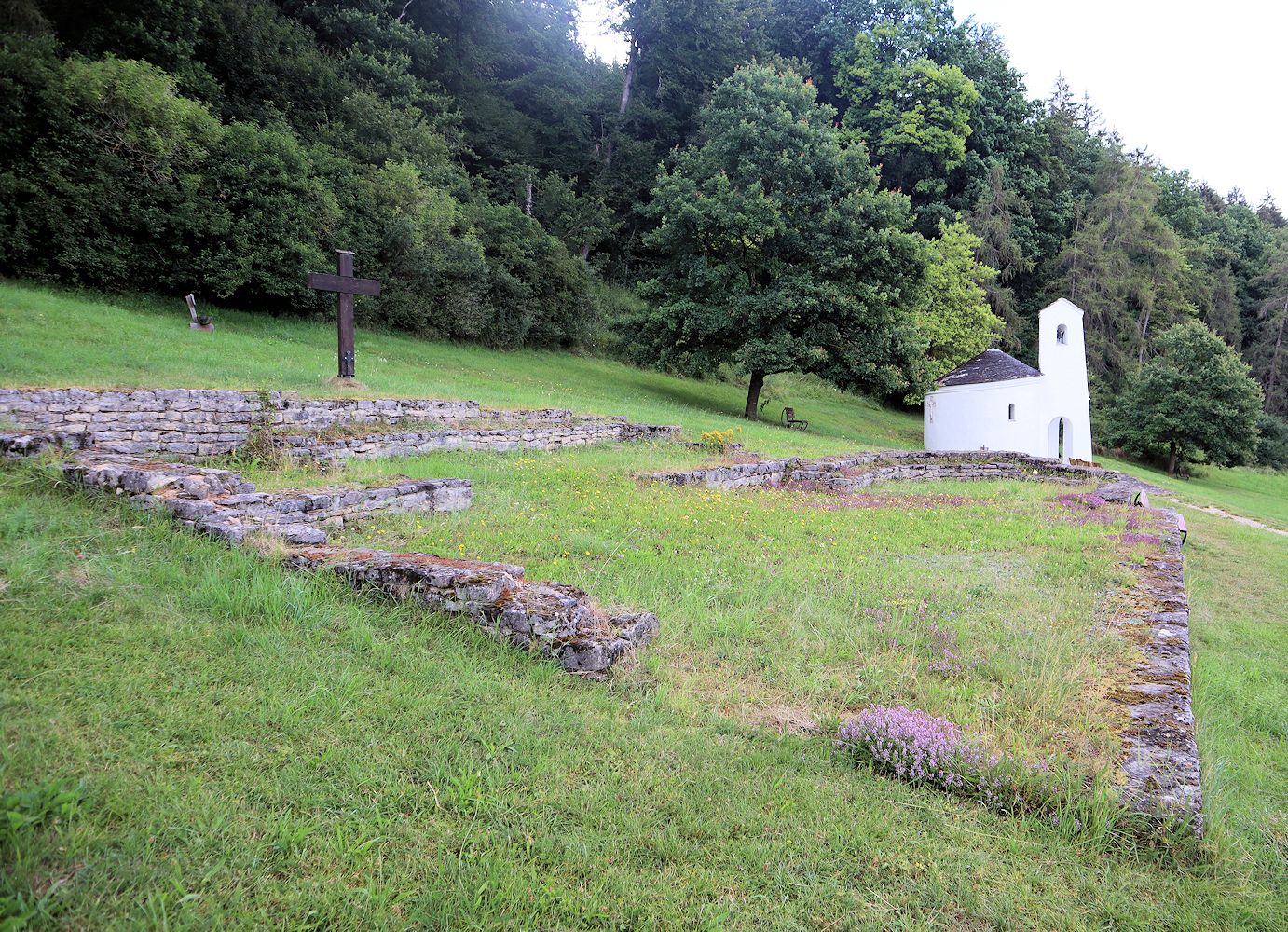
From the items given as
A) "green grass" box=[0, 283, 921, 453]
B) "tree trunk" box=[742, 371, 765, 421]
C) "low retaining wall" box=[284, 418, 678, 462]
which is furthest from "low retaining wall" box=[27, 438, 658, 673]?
"tree trunk" box=[742, 371, 765, 421]

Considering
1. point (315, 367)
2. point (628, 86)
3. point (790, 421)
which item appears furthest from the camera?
point (628, 86)

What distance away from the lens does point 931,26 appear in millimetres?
38438

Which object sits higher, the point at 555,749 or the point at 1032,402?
the point at 1032,402

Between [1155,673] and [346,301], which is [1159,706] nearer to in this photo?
[1155,673]

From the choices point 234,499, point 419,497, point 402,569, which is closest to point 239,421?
point 419,497

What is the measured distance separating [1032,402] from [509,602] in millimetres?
24688

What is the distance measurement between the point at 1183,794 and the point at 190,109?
24512 millimetres

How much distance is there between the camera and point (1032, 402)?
2377cm

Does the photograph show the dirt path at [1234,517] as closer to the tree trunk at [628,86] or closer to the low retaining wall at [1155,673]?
the low retaining wall at [1155,673]

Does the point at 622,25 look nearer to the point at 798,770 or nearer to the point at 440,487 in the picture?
the point at 440,487

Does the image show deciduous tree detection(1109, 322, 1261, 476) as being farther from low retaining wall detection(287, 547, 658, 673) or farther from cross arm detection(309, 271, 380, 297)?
low retaining wall detection(287, 547, 658, 673)

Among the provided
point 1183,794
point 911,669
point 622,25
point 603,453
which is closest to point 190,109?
point 603,453

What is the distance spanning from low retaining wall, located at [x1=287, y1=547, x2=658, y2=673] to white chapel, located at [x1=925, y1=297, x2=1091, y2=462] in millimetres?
23436

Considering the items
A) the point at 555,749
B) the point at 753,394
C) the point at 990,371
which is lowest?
the point at 555,749
